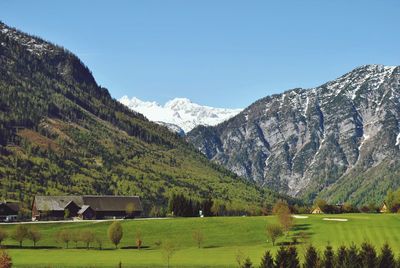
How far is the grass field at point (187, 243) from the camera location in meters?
132

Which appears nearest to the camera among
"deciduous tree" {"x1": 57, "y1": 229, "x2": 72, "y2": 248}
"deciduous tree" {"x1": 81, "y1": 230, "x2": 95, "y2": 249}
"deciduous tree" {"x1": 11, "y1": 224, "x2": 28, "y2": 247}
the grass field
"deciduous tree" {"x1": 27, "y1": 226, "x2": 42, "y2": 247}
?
the grass field

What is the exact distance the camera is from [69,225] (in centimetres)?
19538

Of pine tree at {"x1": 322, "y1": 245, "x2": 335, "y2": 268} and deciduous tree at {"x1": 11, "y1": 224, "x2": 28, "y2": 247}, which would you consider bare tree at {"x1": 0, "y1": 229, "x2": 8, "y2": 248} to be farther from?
pine tree at {"x1": 322, "y1": 245, "x2": 335, "y2": 268}

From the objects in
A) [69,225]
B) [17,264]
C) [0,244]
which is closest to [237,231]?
[69,225]

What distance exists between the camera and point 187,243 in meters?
176

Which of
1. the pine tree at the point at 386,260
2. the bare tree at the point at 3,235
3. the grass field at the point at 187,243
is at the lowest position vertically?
the pine tree at the point at 386,260

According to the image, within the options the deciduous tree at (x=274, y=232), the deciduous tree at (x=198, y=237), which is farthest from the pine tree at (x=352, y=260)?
the deciduous tree at (x=198, y=237)

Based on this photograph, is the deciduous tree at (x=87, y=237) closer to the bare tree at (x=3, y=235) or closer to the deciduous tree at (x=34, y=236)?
the deciduous tree at (x=34, y=236)

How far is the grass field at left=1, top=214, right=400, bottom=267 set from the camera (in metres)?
132

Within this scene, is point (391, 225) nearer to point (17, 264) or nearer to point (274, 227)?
point (274, 227)

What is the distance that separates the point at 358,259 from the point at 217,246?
7725cm

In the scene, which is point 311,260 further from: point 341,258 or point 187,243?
point 187,243

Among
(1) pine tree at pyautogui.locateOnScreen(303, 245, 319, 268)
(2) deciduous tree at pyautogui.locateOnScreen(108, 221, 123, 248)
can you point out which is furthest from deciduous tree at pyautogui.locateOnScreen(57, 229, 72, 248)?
(1) pine tree at pyautogui.locateOnScreen(303, 245, 319, 268)

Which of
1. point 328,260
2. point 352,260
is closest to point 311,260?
point 328,260
